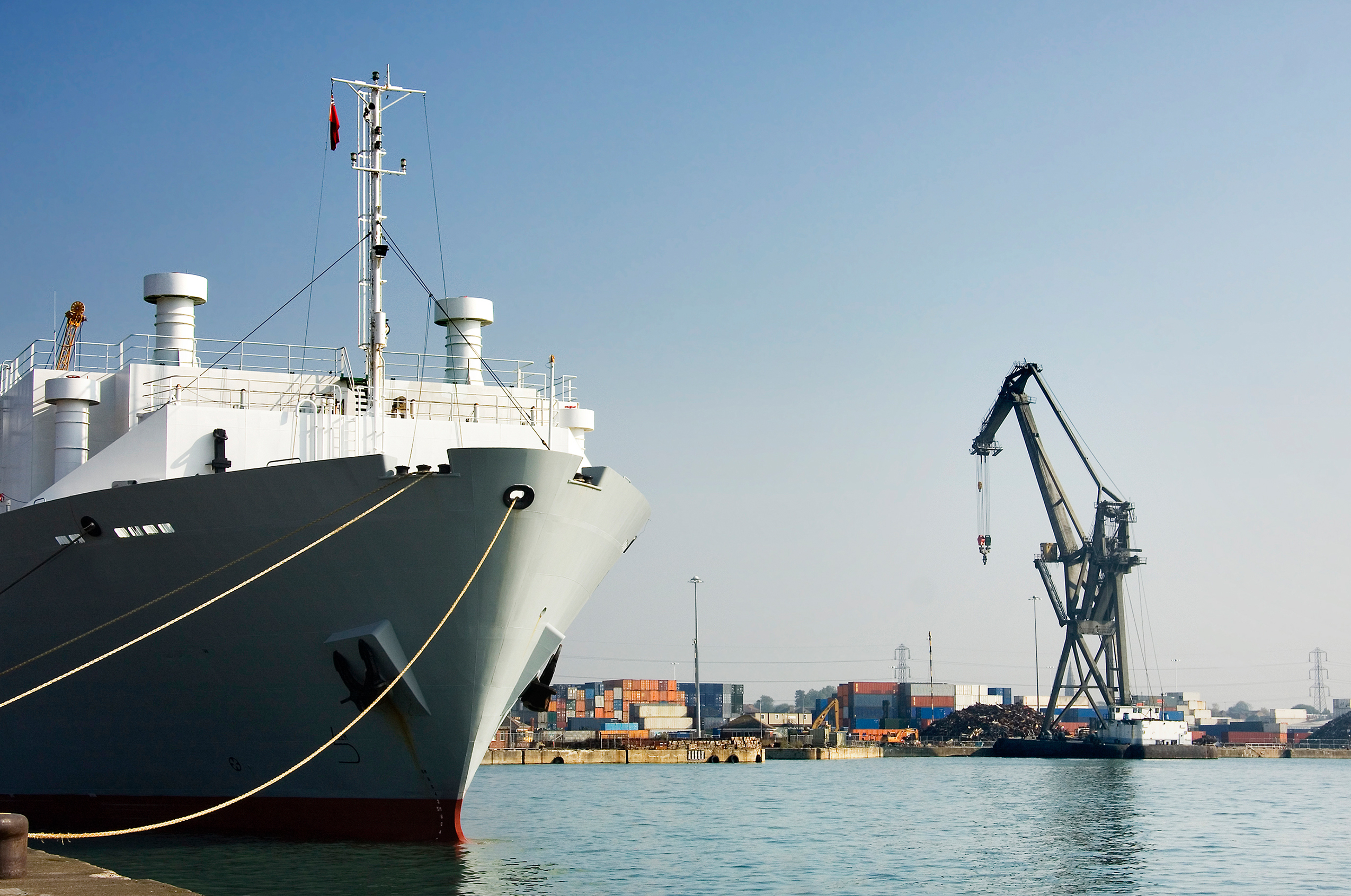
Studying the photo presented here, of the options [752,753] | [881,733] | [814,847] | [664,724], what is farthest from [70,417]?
[664,724]

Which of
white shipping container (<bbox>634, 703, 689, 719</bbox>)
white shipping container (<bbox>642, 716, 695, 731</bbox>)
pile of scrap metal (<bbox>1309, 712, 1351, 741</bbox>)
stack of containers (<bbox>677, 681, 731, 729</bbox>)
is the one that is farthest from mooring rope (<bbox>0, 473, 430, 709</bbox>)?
stack of containers (<bbox>677, 681, 731, 729</bbox>)

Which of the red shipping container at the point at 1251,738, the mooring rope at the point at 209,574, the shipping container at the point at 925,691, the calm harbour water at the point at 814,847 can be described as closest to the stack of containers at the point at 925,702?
the shipping container at the point at 925,691

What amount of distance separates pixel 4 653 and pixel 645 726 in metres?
89.6

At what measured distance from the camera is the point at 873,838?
2119cm

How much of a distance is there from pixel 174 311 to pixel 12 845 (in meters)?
11.0

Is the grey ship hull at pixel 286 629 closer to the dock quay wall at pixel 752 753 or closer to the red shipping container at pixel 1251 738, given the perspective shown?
the dock quay wall at pixel 752 753

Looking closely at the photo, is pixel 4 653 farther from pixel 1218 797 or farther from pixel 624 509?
pixel 1218 797

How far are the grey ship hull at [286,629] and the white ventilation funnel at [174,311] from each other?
3.65 meters

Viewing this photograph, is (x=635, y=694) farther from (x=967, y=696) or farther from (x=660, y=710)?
(x=967, y=696)

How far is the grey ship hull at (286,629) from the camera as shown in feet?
Result: 45.1

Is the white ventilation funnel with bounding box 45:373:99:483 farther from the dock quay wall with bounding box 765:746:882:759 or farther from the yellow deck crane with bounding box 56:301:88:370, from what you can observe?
the dock quay wall with bounding box 765:746:882:759

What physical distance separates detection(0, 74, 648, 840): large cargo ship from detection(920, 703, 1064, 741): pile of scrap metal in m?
77.9

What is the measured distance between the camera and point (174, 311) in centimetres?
1781

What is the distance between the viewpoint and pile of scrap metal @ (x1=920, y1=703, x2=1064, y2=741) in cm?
8844
